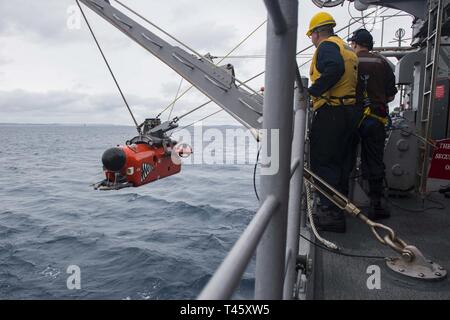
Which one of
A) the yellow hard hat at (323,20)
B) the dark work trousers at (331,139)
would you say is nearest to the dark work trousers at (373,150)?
the dark work trousers at (331,139)

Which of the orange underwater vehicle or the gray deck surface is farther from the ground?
the orange underwater vehicle

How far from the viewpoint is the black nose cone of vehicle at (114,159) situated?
502cm

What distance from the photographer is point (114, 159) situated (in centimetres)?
504

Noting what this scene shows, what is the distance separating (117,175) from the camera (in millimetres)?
5141

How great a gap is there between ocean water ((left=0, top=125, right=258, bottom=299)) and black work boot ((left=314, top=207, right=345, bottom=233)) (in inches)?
79.9

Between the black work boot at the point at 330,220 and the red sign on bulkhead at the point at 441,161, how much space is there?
5.80ft

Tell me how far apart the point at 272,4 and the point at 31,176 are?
1891 cm

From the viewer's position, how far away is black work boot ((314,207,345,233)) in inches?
124
